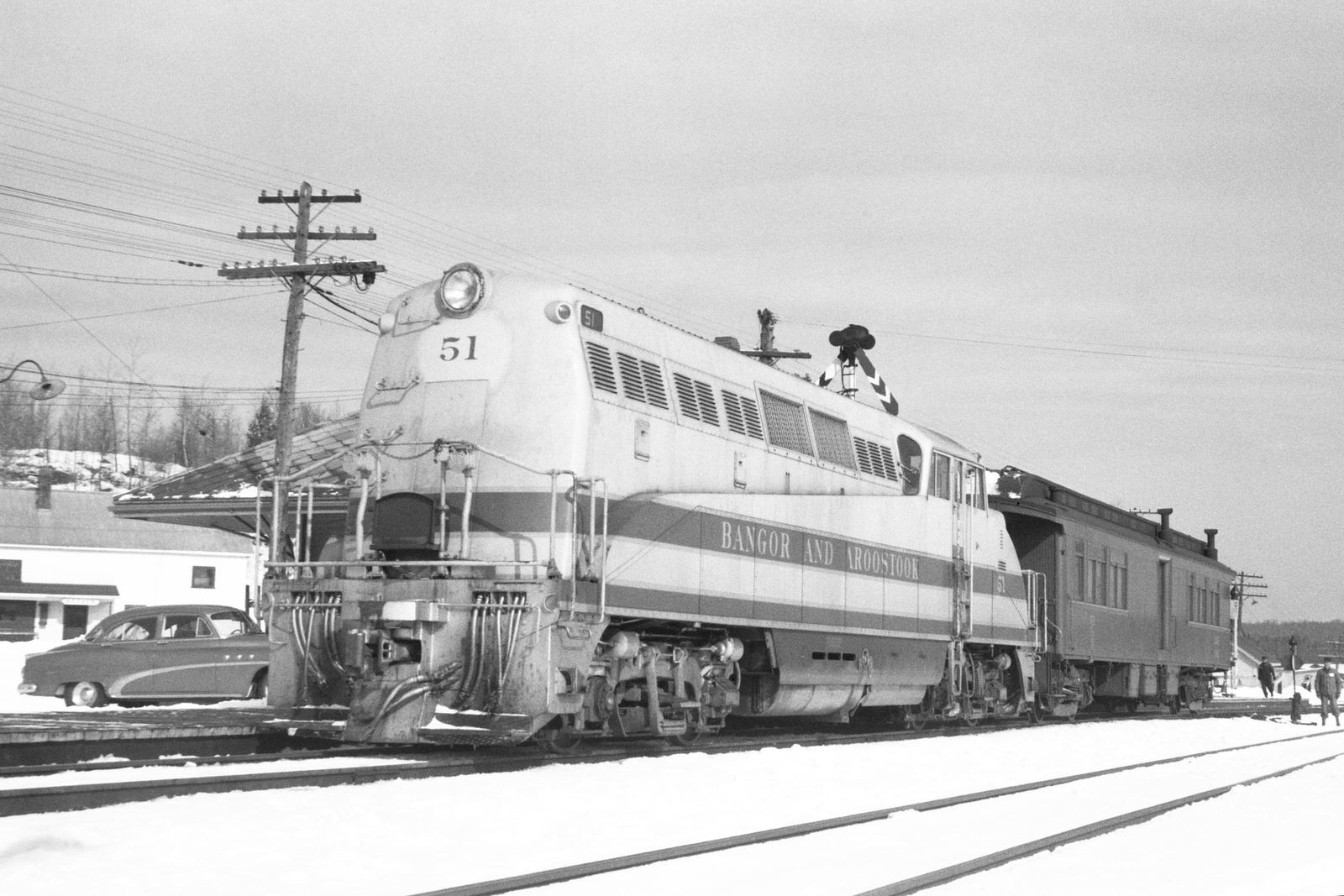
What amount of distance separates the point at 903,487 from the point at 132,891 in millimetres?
12452

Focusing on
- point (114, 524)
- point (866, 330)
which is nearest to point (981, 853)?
point (866, 330)

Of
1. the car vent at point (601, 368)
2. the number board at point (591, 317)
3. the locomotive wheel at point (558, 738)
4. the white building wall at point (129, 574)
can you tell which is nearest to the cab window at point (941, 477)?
the car vent at point (601, 368)

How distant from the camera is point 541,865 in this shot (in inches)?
304

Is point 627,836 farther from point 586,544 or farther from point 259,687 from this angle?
point 259,687

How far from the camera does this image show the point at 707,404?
14.2 m

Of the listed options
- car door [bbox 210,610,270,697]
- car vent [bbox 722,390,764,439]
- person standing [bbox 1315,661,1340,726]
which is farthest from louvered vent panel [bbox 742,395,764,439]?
person standing [bbox 1315,661,1340,726]

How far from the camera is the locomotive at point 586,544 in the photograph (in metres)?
11.4

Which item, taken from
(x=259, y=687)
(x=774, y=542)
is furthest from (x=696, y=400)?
(x=259, y=687)

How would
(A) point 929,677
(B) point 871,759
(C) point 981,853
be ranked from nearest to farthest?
(C) point 981,853 < (B) point 871,759 < (A) point 929,677

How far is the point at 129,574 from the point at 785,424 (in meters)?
45.1

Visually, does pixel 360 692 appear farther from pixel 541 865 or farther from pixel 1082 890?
pixel 1082 890

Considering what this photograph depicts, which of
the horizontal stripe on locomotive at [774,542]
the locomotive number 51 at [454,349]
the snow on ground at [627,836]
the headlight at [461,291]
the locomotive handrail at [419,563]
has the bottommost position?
the snow on ground at [627,836]

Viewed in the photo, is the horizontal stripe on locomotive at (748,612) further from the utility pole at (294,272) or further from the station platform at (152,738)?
the utility pole at (294,272)

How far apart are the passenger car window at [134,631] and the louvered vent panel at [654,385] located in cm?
1083
